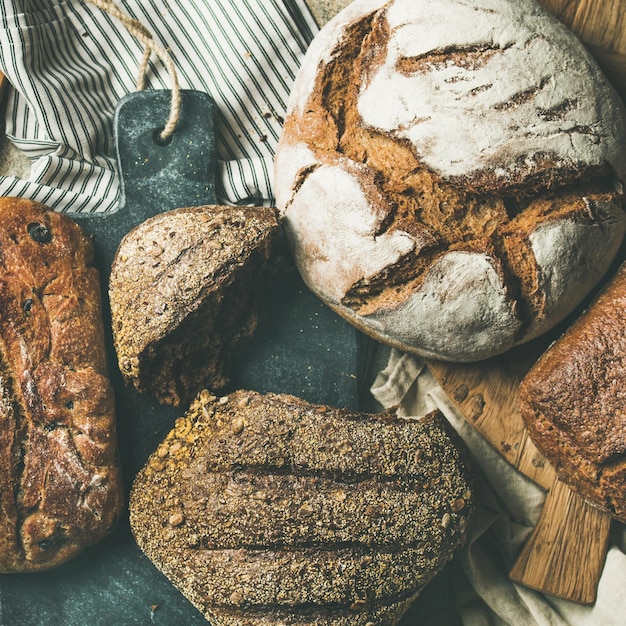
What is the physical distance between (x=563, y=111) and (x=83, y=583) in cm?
164

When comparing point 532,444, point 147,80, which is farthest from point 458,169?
point 147,80

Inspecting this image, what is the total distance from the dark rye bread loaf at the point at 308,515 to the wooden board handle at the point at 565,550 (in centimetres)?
28

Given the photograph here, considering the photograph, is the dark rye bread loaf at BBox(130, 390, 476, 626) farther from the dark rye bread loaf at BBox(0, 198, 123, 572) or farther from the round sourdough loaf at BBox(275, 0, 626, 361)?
the round sourdough loaf at BBox(275, 0, 626, 361)

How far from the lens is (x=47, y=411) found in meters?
1.58

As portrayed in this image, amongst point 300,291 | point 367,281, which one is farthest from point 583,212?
point 300,291

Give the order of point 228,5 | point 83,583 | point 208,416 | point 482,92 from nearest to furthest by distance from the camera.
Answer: point 482,92
point 208,416
point 83,583
point 228,5

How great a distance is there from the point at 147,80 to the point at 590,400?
4.79ft

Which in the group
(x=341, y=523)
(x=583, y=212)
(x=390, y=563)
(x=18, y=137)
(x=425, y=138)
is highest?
(x=18, y=137)

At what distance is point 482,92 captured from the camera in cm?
146

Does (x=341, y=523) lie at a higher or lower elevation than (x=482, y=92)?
lower

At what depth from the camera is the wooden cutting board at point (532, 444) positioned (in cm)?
169

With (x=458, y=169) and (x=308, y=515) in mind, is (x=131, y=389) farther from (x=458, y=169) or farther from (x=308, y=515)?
(x=458, y=169)

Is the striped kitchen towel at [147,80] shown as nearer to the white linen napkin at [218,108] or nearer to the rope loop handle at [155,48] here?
the white linen napkin at [218,108]

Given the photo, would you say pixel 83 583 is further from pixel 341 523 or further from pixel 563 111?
pixel 563 111
